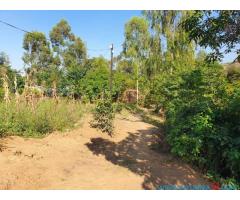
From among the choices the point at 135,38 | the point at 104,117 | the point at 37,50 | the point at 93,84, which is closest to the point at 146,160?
the point at 104,117

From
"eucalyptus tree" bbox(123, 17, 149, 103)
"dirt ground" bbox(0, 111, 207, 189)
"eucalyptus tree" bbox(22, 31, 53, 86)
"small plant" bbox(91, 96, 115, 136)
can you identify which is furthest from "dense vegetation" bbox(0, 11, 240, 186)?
"eucalyptus tree" bbox(22, 31, 53, 86)

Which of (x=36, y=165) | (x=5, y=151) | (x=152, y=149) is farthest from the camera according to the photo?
(x=152, y=149)

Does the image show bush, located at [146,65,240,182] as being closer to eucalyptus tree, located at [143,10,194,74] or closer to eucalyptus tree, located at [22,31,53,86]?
eucalyptus tree, located at [143,10,194,74]

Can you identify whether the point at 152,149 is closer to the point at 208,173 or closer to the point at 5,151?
the point at 208,173

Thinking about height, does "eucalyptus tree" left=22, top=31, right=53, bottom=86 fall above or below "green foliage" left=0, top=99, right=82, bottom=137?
above

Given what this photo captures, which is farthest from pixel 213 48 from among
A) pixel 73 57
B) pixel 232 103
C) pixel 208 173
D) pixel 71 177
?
pixel 73 57

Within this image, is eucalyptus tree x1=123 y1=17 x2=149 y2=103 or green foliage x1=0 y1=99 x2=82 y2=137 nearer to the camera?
green foliage x1=0 y1=99 x2=82 y2=137

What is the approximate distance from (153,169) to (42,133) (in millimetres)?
3350

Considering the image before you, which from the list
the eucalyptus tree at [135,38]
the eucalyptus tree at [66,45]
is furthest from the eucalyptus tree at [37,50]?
the eucalyptus tree at [135,38]

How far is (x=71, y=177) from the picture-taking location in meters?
4.63

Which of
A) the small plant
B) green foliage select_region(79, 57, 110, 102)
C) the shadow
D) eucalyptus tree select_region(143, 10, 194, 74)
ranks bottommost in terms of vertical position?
the shadow

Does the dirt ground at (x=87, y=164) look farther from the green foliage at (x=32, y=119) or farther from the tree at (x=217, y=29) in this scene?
the tree at (x=217, y=29)

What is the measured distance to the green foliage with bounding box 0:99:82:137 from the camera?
6863 millimetres

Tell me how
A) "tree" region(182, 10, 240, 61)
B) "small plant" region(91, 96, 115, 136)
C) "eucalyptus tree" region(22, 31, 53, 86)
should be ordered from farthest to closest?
"eucalyptus tree" region(22, 31, 53, 86)
"small plant" region(91, 96, 115, 136)
"tree" region(182, 10, 240, 61)
